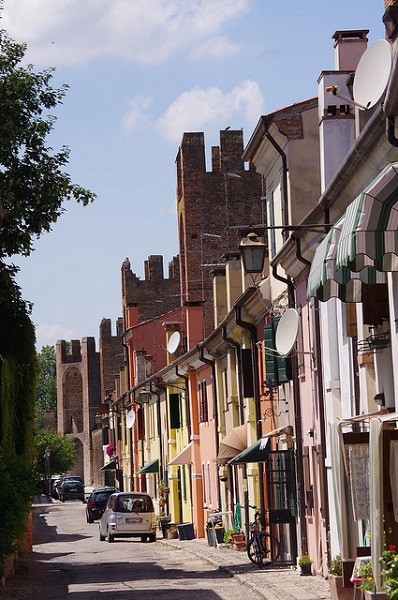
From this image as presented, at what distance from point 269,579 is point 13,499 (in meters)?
5.36

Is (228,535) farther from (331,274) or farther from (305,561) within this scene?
(331,274)

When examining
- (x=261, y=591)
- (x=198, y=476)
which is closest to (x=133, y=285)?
(x=198, y=476)

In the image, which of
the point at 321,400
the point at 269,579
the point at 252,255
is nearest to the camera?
the point at 252,255

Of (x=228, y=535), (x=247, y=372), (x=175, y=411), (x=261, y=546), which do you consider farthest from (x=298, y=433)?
(x=175, y=411)

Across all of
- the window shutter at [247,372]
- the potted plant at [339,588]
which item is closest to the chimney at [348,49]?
the potted plant at [339,588]

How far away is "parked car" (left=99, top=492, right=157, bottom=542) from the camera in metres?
38.6

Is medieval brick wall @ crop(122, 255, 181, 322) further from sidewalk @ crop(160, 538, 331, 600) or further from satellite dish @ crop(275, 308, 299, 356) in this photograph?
satellite dish @ crop(275, 308, 299, 356)

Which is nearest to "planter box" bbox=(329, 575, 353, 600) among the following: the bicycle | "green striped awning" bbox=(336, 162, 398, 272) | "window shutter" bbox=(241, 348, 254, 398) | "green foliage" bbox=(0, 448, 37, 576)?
"green foliage" bbox=(0, 448, 37, 576)

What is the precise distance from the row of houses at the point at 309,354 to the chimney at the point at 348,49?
0.08 feet

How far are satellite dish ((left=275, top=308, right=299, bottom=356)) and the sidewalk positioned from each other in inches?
151

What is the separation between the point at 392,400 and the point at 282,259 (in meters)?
7.27

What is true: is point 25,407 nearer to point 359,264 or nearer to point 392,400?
point 392,400

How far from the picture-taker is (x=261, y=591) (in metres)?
19.8

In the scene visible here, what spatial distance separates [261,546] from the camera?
1016 inches
